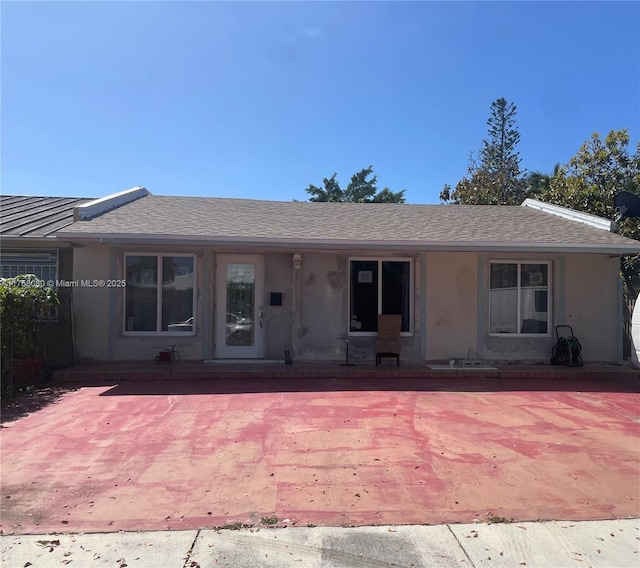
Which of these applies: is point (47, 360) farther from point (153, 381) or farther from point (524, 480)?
point (524, 480)

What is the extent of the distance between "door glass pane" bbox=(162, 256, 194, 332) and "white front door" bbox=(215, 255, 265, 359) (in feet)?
1.98

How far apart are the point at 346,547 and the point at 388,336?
6922mm

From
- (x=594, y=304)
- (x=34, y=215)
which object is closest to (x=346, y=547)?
(x=594, y=304)

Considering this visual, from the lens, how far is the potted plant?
7.41 metres

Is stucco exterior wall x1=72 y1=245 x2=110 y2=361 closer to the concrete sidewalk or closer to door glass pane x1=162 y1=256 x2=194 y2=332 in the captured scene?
door glass pane x1=162 y1=256 x2=194 y2=332

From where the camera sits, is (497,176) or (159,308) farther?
(497,176)

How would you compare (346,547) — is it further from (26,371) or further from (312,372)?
(26,371)

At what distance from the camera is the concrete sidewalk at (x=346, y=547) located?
10.4 feet

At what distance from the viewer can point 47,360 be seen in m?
8.88

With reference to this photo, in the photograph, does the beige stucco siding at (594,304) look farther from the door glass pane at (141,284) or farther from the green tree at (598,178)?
the door glass pane at (141,284)

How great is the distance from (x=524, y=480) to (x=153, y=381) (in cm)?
659

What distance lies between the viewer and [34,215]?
12.2 meters

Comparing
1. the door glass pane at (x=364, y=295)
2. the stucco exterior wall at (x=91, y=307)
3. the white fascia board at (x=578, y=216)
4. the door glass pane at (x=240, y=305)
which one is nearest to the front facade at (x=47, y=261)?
the stucco exterior wall at (x=91, y=307)

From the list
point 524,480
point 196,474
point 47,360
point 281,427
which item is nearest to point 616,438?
point 524,480
